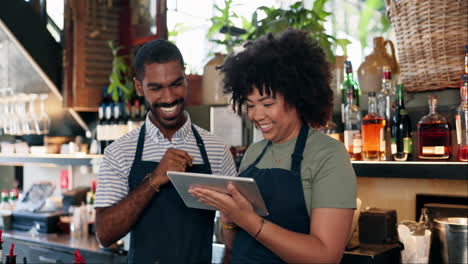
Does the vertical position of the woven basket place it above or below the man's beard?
above

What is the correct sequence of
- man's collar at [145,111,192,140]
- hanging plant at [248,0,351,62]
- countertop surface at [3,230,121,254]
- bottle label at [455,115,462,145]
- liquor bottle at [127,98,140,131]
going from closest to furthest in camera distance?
man's collar at [145,111,192,140] < bottle label at [455,115,462,145] < hanging plant at [248,0,351,62] < countertop surface at [3,230,121,254] < liquor bottle at [127,98,140,131]

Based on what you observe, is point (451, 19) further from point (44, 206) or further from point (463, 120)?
point (44, 206)

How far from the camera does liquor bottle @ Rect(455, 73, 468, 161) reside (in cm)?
219

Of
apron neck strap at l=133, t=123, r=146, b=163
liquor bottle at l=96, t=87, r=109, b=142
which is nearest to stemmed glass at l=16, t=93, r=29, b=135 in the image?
liquor bottle at l=96, t=87, r=109, b=142

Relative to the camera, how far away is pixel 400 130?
8.33 ft

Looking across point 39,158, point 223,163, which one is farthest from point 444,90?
point 39,158

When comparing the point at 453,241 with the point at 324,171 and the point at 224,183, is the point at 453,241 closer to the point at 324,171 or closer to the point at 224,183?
the point at 324,171

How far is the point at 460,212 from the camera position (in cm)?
237

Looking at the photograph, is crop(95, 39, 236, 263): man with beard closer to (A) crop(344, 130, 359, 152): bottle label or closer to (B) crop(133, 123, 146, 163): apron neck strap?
(B) crop(133, 123, 146, 163): apron neck strap

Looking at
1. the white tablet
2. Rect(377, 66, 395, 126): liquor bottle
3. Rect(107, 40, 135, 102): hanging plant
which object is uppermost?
Rect(107, 40, 135, 102): hanging plant

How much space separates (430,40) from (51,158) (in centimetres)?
312

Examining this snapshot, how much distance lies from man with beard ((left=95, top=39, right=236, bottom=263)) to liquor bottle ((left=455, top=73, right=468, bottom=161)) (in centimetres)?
102

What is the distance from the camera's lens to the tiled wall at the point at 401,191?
2553 millimetres

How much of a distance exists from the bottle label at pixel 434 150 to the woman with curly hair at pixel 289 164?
913 millimetres
